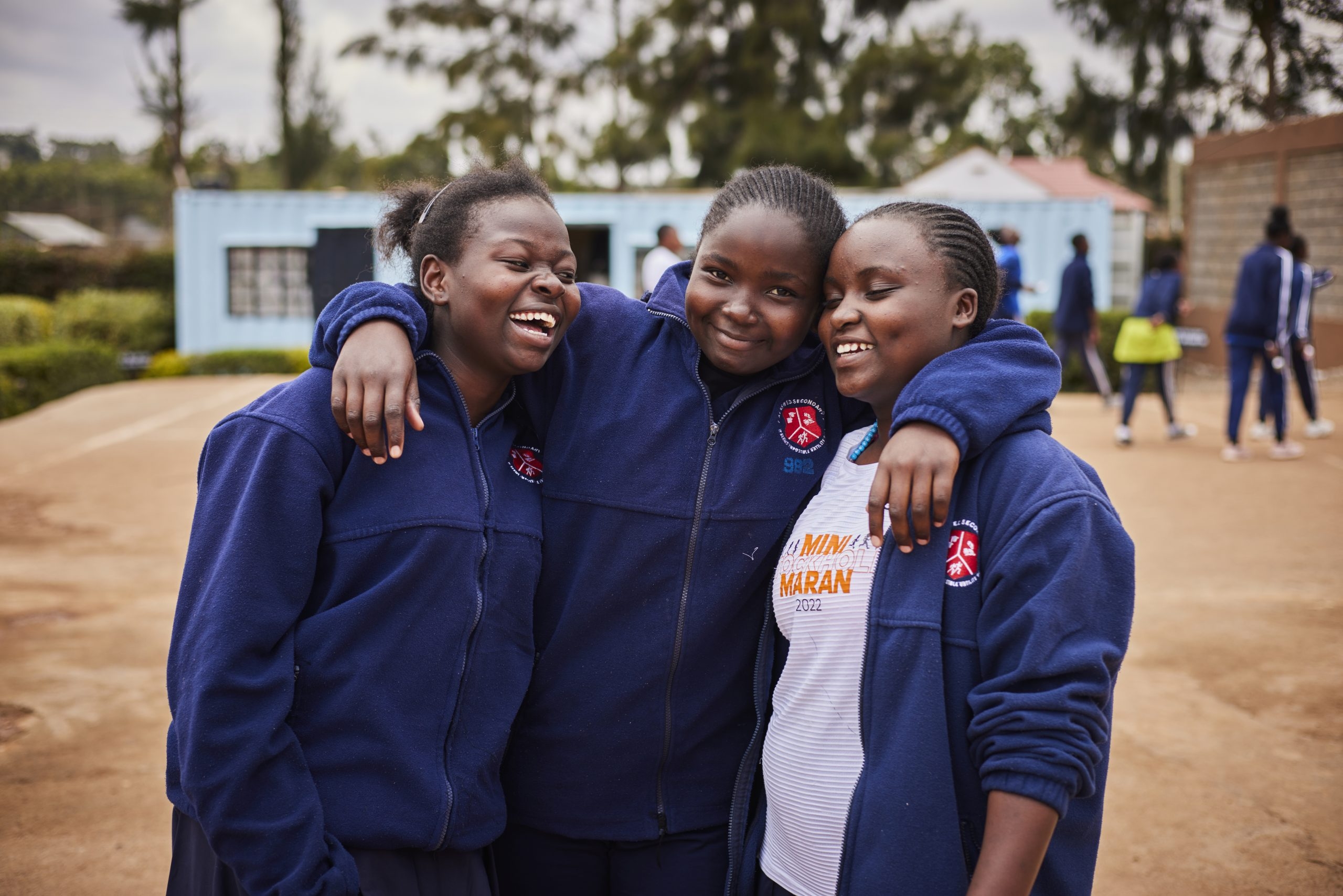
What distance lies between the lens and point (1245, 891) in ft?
10.00

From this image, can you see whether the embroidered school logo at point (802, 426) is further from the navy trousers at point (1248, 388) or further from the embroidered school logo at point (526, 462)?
the navy trousers at point (1248, 388)

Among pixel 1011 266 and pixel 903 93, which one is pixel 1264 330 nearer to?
pixel 1011 266

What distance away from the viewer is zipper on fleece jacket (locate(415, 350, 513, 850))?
5.71 ft

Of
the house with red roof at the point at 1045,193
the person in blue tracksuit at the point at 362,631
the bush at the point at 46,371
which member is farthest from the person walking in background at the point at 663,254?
the bush at the point at 46,371

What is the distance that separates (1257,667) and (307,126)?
106ft

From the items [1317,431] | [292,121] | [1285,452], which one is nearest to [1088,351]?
[1317,431]

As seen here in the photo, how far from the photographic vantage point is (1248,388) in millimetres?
9047

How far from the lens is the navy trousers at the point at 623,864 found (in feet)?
6.56

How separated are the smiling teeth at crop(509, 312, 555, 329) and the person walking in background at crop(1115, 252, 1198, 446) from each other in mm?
8859

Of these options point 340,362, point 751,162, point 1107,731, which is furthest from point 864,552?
point 751,162

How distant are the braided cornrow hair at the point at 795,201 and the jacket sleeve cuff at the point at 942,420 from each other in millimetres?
481

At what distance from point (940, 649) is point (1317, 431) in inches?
394

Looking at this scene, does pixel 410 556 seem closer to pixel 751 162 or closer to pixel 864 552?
pixel 864 552

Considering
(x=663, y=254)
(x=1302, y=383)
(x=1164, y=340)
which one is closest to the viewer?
(x=1302, y=383)
